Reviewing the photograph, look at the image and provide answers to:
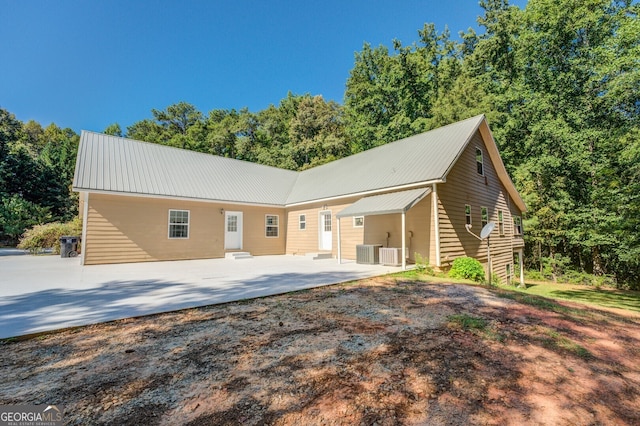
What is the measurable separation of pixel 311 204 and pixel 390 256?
18.3 feet

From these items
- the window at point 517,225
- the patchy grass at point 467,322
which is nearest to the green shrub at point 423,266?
the patchy grass at point 467,322

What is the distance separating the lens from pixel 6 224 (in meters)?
20.2

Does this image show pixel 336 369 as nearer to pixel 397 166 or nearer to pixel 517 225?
pixel 397 166

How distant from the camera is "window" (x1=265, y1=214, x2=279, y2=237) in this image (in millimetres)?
14898

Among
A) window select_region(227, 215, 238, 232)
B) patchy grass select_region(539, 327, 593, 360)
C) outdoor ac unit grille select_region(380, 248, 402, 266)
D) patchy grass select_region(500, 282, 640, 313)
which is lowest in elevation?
patchy grass select_region(500, 282, 640, 313)

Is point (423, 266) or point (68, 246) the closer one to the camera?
point (423, 266)

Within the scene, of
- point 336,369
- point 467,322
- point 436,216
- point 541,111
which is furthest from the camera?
point 541,111

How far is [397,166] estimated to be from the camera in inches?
458

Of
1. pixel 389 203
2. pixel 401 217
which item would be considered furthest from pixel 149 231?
pixel 401 217

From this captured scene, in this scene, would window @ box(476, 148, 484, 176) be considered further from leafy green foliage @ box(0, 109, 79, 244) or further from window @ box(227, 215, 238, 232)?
leafy green foliage @ box(0, 109, 79, 244)

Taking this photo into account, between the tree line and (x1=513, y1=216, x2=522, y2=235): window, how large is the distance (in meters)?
1.97

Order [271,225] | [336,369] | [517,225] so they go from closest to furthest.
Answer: [336,369], [271,225], [517,225]

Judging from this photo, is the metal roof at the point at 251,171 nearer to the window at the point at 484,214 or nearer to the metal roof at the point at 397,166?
the metal roof at the point at 397,166

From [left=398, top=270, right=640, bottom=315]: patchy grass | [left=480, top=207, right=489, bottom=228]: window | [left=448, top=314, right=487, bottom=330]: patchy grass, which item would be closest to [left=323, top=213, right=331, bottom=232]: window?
[left=398, top=270, right=640, bottom=315]: patchy grass
